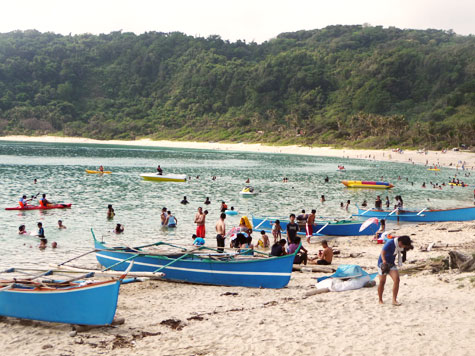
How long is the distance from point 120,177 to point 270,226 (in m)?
33.4

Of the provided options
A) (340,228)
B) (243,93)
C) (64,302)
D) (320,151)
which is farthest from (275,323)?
(243,93)

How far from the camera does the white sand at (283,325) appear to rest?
27.0 feet

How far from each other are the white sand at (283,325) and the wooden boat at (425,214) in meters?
14.8

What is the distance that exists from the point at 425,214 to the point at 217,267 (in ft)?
56.7

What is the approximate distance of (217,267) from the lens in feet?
43.2

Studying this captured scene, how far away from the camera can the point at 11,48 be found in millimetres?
183250

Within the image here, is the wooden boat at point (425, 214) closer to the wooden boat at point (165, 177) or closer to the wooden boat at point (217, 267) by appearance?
the wooden boat at point (217, 267)

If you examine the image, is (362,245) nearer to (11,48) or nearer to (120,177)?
(120,177)

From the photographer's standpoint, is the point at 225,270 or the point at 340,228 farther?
the point at 340,228

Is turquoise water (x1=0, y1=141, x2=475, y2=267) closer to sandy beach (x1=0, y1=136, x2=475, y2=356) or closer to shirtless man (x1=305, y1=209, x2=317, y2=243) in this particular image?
shirtless man (x1=305, y1=209, x2=317, y2=243)

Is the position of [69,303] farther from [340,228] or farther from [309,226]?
[340,228]

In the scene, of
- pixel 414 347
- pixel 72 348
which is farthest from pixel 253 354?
pixel 72 348

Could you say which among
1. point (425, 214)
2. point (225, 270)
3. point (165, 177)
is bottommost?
point (425, 214)

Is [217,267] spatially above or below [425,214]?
above
